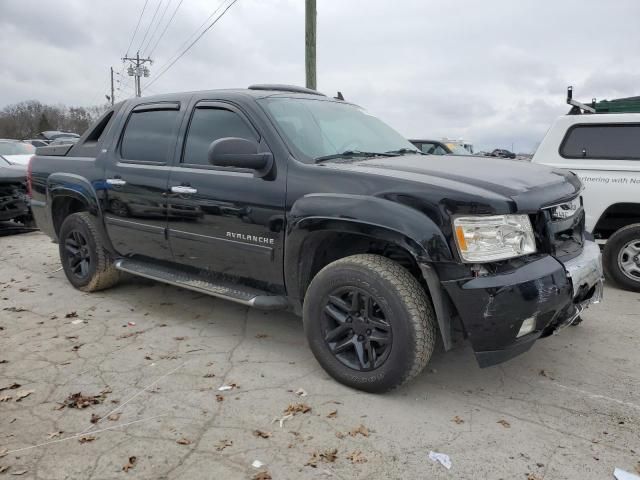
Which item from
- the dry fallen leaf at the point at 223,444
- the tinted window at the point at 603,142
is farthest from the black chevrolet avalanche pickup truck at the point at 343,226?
the tinted window at the point at 603,142

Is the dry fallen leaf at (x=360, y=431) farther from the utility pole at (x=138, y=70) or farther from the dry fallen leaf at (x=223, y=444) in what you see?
the utility pole at (x=138, y=70)

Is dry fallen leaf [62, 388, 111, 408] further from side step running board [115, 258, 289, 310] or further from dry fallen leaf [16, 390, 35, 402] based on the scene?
side step running board [115, 258, 289, 310]

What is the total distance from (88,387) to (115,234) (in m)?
1.80

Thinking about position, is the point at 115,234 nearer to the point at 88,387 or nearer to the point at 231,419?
the point at 88,387

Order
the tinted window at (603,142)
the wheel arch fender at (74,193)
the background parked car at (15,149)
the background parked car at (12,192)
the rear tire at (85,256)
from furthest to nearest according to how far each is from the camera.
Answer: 1. the background parked car at (15,149)
2. the background parked car at (12,192)
3. the tinted window at (603,142)
4. the rear tire at (85,256)
5. the wheel arch fender at (74,193)

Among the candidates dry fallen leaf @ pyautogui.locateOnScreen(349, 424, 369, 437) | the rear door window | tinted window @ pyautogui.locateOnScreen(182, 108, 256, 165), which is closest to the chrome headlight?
dry fallen leaf @ pyautogui.locateOnScreen(349, 424, 369, 437)

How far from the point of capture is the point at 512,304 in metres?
2.70

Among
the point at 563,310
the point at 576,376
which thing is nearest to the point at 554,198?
the point at 563,310

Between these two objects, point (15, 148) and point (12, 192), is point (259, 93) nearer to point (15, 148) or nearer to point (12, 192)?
point (12, 192)

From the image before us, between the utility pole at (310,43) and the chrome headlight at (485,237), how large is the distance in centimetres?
912

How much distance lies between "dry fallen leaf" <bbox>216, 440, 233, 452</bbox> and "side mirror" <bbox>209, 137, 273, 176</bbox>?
167 centimetres

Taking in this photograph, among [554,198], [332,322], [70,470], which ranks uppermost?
[554,198]

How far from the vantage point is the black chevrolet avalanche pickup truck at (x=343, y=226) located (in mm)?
2768

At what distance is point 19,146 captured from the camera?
1317 centimetres
